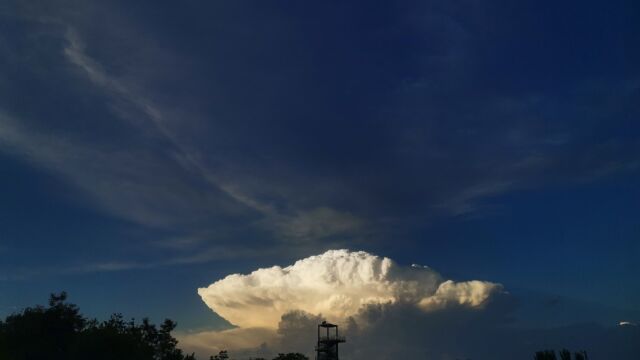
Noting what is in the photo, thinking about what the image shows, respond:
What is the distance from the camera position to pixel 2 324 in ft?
268

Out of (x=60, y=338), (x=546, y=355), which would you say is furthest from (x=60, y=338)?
(x=546, y=355)

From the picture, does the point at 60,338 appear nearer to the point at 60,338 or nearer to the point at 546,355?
the point at 60,338

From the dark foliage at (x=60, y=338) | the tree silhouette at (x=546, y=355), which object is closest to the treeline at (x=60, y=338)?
the dark foliage at (x=60, y=338)

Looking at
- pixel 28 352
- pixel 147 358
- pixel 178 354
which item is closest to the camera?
pixel 28 352

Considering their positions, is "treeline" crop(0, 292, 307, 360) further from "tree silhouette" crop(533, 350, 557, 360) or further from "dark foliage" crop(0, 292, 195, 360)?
"tree silhouette" crop(533, 350, 557, 360)

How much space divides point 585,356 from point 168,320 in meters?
73.8

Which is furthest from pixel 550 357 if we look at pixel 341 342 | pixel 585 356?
pixel 341 342

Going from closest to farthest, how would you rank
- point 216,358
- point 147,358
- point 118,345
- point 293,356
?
1. point 118,345
2. point 147,358
3. point 216,358
4. point 293,356

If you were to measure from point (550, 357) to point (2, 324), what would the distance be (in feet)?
282

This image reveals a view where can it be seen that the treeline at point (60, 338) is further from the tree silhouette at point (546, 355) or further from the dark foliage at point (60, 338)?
the tree silhouette at point (546, 355)

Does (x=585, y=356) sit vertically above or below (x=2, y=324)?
below

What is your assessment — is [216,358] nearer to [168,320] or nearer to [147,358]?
[168,320]

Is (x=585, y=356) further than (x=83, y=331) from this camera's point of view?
Yes

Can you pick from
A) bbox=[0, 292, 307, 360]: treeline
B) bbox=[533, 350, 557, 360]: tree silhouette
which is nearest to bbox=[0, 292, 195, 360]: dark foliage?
bbox=[0, 292, 307, 360]: treeline
